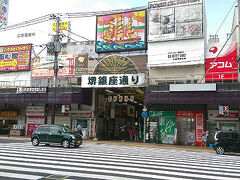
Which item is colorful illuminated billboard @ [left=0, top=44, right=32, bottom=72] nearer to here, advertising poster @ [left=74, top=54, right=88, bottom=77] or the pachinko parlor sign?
advertising poster @ [left=74, top=54, right=88, bottom=77]

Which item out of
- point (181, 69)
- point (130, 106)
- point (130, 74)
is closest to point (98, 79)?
point (130, 74)

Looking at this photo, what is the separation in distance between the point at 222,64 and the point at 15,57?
28.2m

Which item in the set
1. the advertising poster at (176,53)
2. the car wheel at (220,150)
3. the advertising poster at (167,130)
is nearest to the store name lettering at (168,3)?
the advertising poster at (176,53)

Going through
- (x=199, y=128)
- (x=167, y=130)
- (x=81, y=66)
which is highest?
(x=81, y=66)

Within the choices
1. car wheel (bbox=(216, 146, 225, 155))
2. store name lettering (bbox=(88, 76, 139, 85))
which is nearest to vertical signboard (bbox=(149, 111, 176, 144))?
store name lettering (bbox=(88, 76, 139, 85))

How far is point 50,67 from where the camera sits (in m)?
34.3

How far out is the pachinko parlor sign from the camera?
25.7m

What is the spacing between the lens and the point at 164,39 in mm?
27688

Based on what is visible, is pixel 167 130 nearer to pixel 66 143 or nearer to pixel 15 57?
pixel 66 143

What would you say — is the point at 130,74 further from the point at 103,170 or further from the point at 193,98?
the point at 103,170

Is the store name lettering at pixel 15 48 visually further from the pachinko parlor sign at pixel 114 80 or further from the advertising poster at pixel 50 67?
the pachinko parlor sign at pixel 114 80

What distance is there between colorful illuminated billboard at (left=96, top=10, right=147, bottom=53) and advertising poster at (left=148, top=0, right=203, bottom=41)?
1.52m

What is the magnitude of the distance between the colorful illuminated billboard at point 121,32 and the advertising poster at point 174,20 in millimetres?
1518

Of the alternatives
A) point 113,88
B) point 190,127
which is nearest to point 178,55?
point 190,127
